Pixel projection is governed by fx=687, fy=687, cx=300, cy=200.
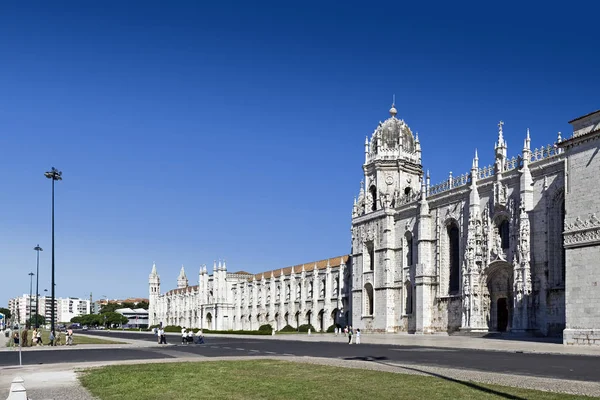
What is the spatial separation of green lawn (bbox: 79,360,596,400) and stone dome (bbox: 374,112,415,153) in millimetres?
55611

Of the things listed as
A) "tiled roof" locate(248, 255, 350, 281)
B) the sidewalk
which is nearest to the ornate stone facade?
the sidewalk

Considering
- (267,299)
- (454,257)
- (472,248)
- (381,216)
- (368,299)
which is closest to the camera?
(472,248)

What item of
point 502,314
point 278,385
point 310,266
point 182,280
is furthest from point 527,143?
point 182,280

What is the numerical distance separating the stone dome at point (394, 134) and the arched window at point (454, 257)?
15.3m

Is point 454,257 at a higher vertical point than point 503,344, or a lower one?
higher

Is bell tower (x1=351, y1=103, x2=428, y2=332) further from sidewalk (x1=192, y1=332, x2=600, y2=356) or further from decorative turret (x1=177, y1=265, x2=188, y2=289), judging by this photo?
decorative turret (x1=177, y1=265, x2=188, y2=289)

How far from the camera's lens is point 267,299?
111m

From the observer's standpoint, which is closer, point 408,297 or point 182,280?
point 408,297

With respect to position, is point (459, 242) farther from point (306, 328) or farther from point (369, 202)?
point (306, 328)

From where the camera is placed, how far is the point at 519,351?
33594mm

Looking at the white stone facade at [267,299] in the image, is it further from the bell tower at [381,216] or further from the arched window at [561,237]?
the arched window at [561,237]

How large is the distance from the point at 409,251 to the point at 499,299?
1475 centimetres

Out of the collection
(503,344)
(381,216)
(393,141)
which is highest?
(393,141)

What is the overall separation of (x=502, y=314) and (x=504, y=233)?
673 cm
